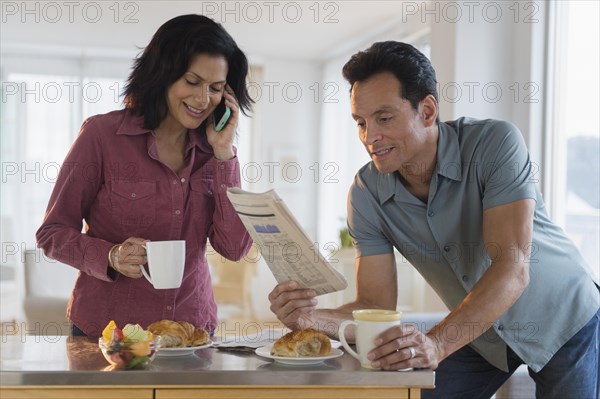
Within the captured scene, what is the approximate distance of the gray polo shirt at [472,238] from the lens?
86.0 inches

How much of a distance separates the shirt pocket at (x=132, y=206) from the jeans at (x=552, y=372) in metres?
1.00

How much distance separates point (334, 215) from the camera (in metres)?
8.80

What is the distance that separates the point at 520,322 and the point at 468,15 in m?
2.68

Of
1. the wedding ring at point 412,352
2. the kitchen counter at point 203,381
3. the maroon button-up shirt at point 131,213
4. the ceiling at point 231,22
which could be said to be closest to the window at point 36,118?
the ceiling at point 231,22

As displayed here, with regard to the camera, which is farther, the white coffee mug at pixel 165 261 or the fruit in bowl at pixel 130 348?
the white coffee mug at pixel 165 261

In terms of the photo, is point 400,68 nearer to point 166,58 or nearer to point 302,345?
point 166,58

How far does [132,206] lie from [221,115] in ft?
1.32

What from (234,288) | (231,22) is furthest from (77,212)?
(234,288)

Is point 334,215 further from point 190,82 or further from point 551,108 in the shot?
point 190,82

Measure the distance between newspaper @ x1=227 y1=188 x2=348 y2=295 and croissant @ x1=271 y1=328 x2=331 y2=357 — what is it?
131 millimetres

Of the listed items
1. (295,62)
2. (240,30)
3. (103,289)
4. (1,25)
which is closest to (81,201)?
(103,289)

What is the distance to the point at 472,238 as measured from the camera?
2217mm

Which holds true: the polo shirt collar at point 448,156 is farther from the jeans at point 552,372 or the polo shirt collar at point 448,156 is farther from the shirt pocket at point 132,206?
the shirt pocket at point 132,206

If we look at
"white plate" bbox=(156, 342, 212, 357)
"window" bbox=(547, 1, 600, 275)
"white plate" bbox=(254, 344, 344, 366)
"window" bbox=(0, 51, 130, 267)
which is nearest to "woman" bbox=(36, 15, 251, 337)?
"white plate" bbox=(156, 342, 212, 357)
